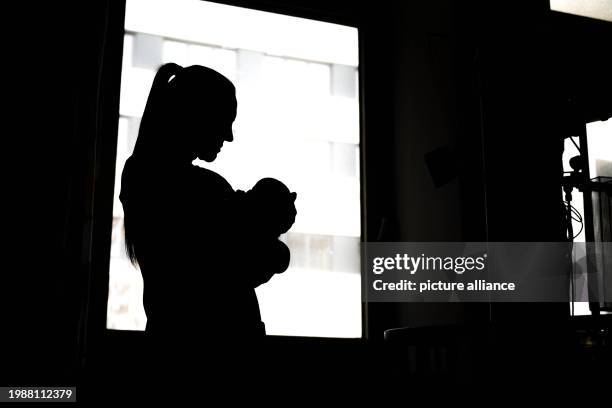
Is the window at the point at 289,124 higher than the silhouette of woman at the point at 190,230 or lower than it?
higher

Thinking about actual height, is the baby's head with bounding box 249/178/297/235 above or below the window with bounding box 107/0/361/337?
below

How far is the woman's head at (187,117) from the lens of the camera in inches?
42.7

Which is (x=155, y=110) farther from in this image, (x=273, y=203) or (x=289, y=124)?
(x=289, y=124)

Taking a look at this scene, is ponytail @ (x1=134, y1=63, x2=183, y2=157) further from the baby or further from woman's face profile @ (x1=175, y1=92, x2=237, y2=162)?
the baby

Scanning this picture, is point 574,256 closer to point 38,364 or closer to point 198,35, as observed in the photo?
point 38,364

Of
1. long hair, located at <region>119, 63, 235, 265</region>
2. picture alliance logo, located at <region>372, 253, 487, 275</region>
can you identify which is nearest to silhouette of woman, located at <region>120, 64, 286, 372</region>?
long hair, located at <region>119, 63, 235, 265</region>

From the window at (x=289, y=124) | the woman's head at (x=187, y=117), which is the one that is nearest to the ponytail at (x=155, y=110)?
the woman's head at (x=187, y=117)

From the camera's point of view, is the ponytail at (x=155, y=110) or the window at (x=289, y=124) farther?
the window at (x=289, y=124)

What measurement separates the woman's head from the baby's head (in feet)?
0.42

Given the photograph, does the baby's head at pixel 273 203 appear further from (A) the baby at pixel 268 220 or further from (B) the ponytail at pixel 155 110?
(B) the ponytail at pixel 155 110

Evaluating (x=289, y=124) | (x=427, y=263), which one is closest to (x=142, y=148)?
(x=289, y=124)

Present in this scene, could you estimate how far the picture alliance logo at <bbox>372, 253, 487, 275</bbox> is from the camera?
7.52 ft

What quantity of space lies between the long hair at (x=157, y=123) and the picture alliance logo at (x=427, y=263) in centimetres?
143

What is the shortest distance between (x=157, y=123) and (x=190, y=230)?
200 mm
